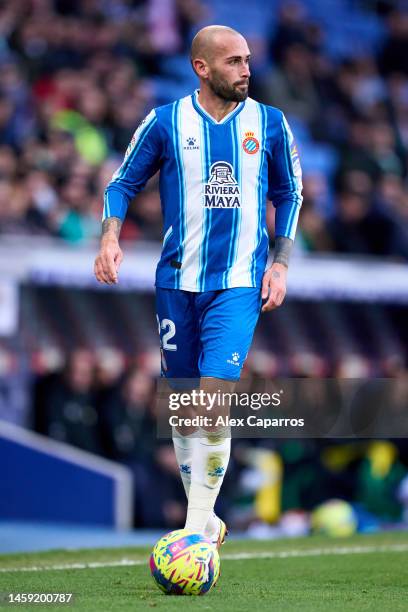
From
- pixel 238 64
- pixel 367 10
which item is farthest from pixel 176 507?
pixel 367 10

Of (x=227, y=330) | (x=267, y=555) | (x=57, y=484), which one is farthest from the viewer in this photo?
(x=57, y=484)

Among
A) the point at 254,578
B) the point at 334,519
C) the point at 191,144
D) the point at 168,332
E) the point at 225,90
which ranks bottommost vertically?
the point at 334,519

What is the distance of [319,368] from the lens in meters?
15.8

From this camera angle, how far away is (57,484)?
12680mm

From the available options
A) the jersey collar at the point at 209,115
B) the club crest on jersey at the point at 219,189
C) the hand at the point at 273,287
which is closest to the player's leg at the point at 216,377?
the hand at the point at 273,287

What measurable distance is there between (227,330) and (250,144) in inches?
35.0

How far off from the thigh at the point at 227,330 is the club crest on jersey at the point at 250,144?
2.09ft

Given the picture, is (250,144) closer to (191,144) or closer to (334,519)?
(191,144)

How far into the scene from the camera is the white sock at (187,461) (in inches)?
257

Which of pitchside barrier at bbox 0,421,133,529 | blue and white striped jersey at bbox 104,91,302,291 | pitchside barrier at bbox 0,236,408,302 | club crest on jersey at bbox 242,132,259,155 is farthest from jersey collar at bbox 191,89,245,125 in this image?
pitchside barrier at bbox 0,421,133,529

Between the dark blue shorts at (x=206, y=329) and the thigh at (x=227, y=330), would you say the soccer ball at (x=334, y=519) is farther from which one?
the thigh at (x=227, y=330)

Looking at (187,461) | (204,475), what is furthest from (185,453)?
(204,475)

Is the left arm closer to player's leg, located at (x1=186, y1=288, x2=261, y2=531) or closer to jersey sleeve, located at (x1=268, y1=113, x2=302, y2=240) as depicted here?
jersey sleeve, located at (x1=268, y1=113, x2=302, y2=240)

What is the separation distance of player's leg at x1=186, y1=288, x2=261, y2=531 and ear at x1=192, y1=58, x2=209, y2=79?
39.3 inches
